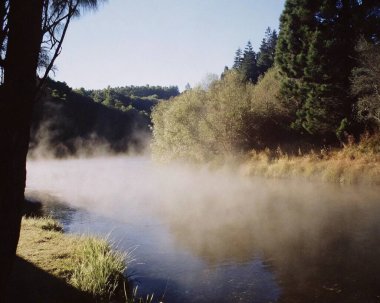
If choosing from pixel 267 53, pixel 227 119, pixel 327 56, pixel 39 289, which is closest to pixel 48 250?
pixel 39 289

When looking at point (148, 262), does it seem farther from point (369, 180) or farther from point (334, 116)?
point (334, 116)

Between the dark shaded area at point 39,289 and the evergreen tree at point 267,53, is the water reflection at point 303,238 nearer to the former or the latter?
the dark shaded area at point 39,289

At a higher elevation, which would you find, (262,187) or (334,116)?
(334,116)

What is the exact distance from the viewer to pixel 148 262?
1111 centimetres

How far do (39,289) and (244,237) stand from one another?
8032 millimetres

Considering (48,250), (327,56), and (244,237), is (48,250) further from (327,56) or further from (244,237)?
(327,56)

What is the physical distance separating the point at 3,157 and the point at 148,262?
828 cm

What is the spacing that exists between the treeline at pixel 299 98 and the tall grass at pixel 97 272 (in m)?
21.6

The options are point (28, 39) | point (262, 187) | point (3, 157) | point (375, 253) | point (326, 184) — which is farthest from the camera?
point (262, 187)

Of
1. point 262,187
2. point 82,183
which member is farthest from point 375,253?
point 82,183

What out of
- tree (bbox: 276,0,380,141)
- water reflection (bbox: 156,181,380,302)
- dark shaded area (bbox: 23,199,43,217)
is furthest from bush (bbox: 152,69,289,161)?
dark shaded area (bbox: 23,199,43,217)

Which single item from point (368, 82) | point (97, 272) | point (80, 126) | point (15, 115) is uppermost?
point (368, 82)

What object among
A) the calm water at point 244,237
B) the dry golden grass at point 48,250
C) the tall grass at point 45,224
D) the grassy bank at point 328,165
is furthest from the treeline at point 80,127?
the dry golden grass at point 48,250

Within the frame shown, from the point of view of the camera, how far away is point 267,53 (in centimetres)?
8188
